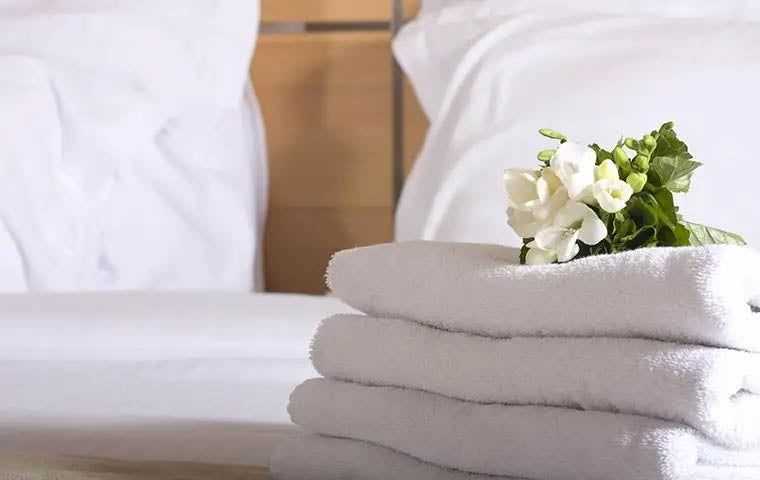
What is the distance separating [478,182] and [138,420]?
729mm

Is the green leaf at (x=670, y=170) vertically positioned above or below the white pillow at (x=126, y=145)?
above

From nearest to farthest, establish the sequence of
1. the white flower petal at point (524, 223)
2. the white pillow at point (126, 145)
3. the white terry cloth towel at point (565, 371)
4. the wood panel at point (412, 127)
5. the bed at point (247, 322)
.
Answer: the white terry cloth towel at point (565, 371) → the white flower petal at point (524, 223) → the bed at point (247, 322) → the white pillow at point (126, 145) → the wood panel at point (412, 127)

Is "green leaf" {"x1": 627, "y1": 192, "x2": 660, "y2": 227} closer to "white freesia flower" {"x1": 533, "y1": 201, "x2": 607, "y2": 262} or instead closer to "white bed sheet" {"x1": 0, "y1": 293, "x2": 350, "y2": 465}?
"white freesia flower" {"x1": 533, "y1": 201, "x2": 607, "y2": 262}

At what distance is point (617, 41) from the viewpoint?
5.87 feet

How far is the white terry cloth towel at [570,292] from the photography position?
0.72m

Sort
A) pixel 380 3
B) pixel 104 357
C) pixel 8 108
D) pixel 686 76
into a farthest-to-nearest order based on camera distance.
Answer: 1. pixel 380 3
2. pixel 8 108
3. pixel 686 76
4. pixel 104 357

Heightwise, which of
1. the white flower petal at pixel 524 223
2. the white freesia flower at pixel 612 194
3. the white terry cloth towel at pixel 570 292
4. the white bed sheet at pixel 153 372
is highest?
the white freesia flower at pixel 612 194

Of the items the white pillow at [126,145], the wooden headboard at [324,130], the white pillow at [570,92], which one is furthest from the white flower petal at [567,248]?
the wooden headboard at [324,130]

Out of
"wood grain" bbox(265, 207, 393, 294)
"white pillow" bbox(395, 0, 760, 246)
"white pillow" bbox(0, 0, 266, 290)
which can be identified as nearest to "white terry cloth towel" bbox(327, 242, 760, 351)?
"white pillow" bbox(395, 0, 760, 246)

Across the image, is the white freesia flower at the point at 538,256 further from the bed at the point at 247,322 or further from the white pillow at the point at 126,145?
the white pillow at the point at 126,145

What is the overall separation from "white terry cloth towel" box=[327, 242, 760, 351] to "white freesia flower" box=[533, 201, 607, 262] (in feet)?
0.04

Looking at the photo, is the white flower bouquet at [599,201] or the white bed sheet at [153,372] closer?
the white flower bouquet at [599,201]

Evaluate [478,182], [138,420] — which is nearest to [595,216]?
[138,420]

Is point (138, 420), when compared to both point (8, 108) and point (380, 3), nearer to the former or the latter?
point (8, 108)
